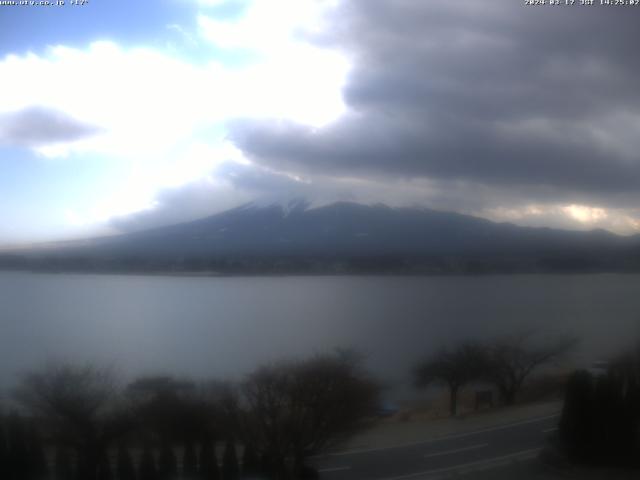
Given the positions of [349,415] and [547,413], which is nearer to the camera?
[349,415]

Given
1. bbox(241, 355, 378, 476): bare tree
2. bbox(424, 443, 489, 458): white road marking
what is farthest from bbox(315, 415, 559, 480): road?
bbox(241, 355, 378, 476): bare tree

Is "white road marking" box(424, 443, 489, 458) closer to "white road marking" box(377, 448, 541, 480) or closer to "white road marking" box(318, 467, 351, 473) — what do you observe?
"white road marking" box(377, 448, 541, 480)

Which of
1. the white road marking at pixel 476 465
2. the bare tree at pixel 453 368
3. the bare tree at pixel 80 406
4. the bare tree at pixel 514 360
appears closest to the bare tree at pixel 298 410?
the white road marking at pixel 476 465

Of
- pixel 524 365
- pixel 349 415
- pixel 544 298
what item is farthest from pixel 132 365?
pixel 544 298

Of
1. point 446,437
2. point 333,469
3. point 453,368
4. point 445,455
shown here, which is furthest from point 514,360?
point 333,469

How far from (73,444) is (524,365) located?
3388mm

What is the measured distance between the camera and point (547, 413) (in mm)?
4617

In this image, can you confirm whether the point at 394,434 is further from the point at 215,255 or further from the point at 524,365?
the point at 215,255

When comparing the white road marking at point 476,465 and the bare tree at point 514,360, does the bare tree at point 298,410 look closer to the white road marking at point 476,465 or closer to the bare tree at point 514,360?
the white road marking at point 476,465

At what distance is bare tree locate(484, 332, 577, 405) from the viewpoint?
4.63 metres

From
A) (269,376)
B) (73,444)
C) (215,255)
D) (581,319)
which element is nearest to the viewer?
(73,444)

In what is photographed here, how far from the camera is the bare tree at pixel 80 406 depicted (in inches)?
145

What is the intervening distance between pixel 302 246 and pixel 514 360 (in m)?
1.95

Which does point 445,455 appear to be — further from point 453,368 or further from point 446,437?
point 453,368
